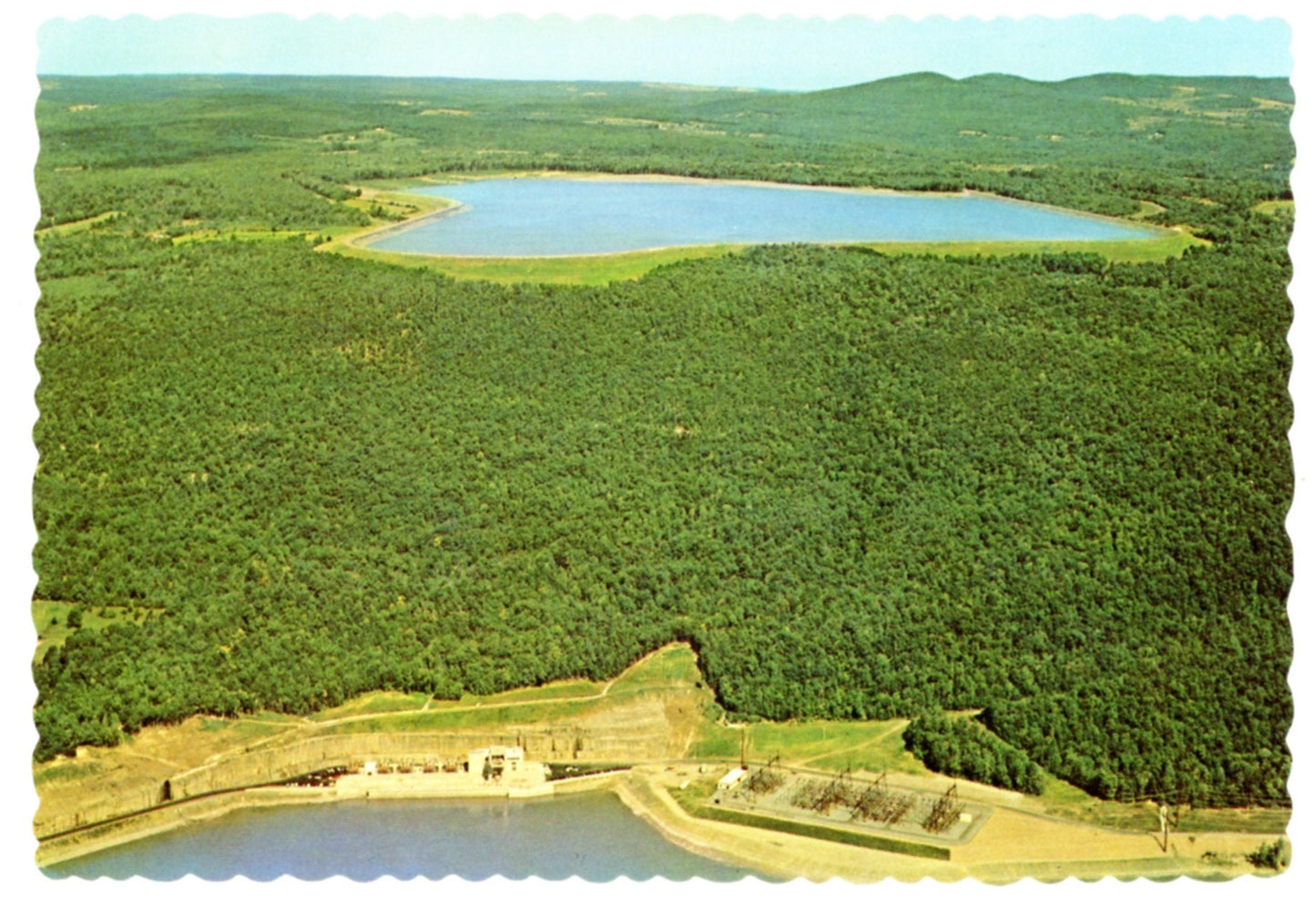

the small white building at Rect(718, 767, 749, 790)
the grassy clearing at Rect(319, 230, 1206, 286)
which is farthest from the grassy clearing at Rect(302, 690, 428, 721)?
the grassy clearing at Rect(319, 230, 1206, 286)

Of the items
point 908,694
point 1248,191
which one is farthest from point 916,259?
point 908,694

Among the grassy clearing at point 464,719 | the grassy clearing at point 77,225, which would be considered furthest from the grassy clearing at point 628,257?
the grassy clearing at point 464,719

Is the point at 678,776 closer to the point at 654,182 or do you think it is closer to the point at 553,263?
the point at 553,263

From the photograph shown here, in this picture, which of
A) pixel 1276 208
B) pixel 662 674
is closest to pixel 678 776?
pixel 662 674

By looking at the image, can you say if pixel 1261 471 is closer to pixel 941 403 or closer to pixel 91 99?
pixel 941 403

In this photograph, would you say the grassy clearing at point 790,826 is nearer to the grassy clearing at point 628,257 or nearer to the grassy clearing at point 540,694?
the grassy clearing at point 540,694

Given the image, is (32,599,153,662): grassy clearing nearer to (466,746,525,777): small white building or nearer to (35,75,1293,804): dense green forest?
(35,75,1293,804): dense green forest
